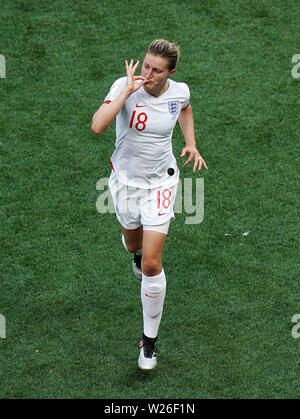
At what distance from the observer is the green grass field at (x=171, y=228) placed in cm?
556

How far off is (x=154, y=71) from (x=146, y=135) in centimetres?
43

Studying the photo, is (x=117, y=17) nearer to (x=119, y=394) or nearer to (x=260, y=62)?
(x=260, y=62)

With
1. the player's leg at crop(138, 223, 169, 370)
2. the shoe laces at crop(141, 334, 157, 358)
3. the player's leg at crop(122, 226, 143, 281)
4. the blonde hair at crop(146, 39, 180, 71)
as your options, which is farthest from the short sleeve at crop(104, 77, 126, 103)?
the shoe laces at crop(141, 334, 157, 358)

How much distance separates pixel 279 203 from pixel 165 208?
208 cm

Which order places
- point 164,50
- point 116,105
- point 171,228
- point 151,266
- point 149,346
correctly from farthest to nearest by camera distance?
point 171,228, point 149,346, point 151,266, point 164,50, point 116,105

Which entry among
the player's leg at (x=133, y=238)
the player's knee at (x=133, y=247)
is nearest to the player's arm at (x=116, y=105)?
the player's leg at (x=133, y=238)

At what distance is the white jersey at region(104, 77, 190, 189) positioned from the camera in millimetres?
5281

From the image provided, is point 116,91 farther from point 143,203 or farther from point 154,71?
point 143,203

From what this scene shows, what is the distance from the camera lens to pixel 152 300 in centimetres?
544

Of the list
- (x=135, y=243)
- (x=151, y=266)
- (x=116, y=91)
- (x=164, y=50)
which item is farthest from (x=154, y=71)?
(x=135, y=243)

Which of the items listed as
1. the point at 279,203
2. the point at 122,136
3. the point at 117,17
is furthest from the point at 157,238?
the point at 117,17

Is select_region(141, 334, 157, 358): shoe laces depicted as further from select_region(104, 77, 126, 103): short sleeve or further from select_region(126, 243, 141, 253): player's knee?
select_region(104, 77, 126, 103): short sleeve

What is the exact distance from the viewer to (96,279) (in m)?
6.39

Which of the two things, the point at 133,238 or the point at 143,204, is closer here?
the point at 143,204
